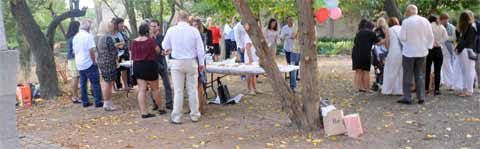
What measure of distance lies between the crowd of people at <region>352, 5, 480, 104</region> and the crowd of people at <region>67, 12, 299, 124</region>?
1.57 m

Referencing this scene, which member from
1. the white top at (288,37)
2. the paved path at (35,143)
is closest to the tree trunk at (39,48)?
the paved path at (35,143)

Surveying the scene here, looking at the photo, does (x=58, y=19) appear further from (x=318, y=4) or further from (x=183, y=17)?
(x=318, y=4)

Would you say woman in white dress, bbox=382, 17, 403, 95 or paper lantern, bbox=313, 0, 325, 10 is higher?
paper lantern, bbox=313, 0, 325, 10

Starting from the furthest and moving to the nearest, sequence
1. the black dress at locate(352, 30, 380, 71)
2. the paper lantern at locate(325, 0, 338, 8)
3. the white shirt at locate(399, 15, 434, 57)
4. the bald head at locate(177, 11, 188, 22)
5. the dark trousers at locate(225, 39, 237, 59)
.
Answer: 1. the dark trousers at locate(225, 39, 237, 59)
2. the black dress at locate(352, 30, 380, 71)
3. the white shirt at locate(399, 15, 434, 57)
4. the paper lantern at locate(325, 0, 338, 8)
5. the bald head at locate(177, 11, 188, 22)

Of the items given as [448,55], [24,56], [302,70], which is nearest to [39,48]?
[302,70]

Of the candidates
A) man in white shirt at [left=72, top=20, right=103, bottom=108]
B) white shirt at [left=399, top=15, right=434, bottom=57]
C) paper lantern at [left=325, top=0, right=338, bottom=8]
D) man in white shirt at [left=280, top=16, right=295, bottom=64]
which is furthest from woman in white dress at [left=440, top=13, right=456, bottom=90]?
man in white shirt at [left=72, top=20, right=103, bottom=108]

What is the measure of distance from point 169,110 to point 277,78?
2.81m

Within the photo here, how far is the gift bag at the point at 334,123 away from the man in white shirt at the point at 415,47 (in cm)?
257

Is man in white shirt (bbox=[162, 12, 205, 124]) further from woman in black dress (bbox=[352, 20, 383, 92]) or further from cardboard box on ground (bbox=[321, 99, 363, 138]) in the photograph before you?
woman in black dress (bbox=[352, 20, 383, 92])

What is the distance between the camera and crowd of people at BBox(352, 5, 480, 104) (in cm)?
840

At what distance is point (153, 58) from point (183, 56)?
719 millimetres

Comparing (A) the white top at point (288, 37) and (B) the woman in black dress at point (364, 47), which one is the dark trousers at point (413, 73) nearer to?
(B) the woman in black dress at point (364, 47)

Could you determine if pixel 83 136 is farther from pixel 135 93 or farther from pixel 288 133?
pixel 135 93

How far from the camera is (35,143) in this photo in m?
6.84
